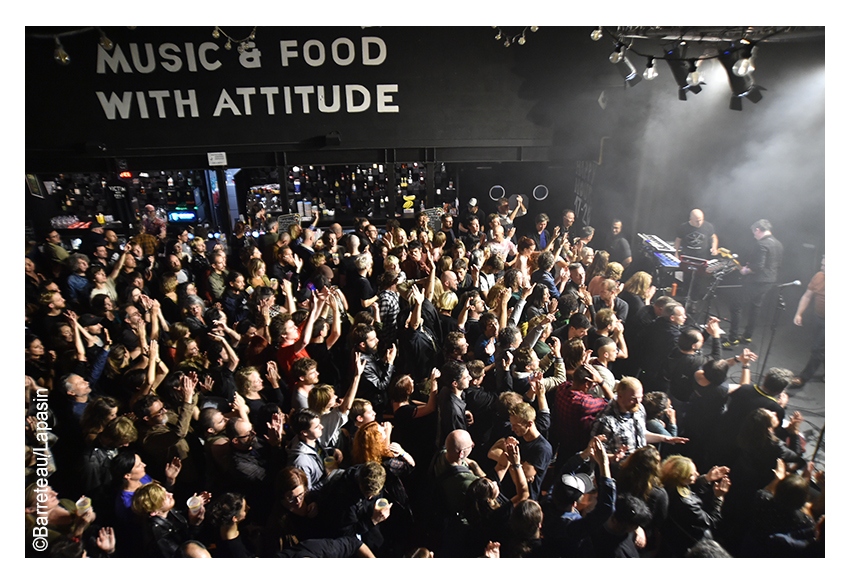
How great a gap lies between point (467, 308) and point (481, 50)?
511cm

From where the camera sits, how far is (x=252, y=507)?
3.10m

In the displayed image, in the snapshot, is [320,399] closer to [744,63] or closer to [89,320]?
[89,320]

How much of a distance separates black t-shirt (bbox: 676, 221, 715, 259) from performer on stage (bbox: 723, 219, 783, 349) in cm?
82

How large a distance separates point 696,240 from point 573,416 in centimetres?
460

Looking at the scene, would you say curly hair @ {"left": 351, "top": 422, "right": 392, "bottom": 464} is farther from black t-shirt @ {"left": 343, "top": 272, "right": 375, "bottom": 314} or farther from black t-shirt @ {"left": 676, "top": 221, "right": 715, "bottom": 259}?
black t-shirt @ {"left": 676, "top": 221, "right": 715, "bottom": 259}

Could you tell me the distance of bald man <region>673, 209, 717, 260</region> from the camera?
266 inches

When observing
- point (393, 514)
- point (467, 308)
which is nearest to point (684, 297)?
point (467, 308)

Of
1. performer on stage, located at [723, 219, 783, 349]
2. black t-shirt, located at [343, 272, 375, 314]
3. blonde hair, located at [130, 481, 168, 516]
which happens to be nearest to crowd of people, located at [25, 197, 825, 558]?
blonde hair, located at [130, 481, 168, 516]

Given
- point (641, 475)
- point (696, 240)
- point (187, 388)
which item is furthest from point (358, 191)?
point (641, 475)

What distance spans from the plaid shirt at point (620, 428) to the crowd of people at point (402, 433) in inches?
0.6

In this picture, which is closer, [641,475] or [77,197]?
[641,475]

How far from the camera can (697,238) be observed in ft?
22.2

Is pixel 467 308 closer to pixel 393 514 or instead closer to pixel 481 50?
pixel 393 514
